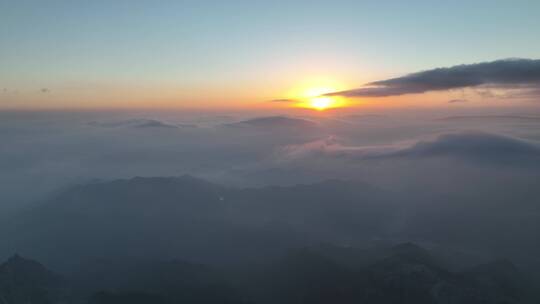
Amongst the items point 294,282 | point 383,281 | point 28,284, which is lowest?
point 294,282

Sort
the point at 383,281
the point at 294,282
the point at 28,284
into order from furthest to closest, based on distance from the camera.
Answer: the point at 294,282
the point at 28,284
the point at 383,281

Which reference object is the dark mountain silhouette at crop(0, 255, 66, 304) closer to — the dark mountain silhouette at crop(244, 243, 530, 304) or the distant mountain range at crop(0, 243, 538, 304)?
the distant mountain range at crop(0, 243, 538, 304)

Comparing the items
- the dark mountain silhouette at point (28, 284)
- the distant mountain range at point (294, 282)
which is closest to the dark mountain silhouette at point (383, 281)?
the distant mountain range at point (294, 282)

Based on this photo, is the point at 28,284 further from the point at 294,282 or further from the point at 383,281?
the point at 383,281

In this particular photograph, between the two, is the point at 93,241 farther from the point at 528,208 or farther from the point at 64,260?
the point at 528,208

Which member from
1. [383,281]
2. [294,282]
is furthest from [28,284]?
[383,281]

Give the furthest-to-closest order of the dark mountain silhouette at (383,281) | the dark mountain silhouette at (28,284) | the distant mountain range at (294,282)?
the dark mountain silhouette at (28,284) < the distant mountain range at (294,282) < the dark mountain silhouette at (383,281)

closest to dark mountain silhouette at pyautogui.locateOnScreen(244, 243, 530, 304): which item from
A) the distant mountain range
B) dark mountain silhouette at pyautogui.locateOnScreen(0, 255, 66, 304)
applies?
the distant mountain range

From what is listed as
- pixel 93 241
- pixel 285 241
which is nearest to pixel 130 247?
pixel 93 241

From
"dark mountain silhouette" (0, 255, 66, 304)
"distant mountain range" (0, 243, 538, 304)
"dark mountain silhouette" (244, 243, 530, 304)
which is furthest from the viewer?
"dark mountain silhouette" (0, 255, 66, 304)

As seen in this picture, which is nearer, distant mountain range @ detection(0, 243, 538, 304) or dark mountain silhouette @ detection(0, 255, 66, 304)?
distant mountain range @ detection(0, 243, 538, 304)

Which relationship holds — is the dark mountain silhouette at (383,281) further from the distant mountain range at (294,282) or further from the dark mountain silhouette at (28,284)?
the dark mountain silhouette at (28,284)
